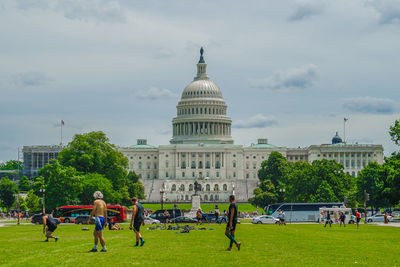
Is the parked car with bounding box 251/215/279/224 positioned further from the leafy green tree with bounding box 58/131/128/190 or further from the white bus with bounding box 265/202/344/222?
the leafy green tree with bounding box 58/131/128/190

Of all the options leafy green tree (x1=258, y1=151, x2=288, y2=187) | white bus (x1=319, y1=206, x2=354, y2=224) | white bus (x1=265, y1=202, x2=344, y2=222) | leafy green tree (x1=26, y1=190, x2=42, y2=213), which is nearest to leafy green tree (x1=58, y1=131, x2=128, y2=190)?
leafy green tree (x1=26, y1=190, x2=42, y2=213)

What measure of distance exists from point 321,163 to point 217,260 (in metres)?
97.4

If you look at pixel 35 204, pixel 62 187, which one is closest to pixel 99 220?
pixel 62 187

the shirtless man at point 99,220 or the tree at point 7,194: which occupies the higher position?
the tree at point 7,194

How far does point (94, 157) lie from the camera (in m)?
101

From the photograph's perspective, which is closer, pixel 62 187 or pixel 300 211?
pixel 62 187

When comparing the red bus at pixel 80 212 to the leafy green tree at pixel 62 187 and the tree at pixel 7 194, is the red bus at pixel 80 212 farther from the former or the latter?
the tree at pixel 7 194

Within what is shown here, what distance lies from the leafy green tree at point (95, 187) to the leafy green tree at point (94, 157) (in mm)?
4139

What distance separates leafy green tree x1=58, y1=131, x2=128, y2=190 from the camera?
326 feet

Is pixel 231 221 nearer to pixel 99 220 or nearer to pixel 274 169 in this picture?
pixel 99 220

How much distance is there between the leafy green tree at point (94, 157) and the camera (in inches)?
3915

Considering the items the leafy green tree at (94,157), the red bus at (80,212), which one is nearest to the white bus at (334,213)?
the red bus at (80,212)

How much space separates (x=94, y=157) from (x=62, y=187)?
1138 cm

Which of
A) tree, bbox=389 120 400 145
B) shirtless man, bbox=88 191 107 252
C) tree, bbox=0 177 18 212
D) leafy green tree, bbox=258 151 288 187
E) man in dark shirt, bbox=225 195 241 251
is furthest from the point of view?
leafy green tree, bbox=258 151 288 187
